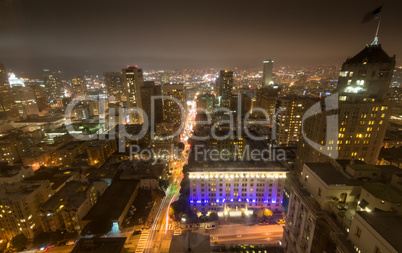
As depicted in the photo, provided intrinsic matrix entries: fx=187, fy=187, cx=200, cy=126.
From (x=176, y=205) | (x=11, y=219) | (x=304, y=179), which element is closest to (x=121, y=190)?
(x=176, y=205)

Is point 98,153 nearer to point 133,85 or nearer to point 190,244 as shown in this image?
point 133,85

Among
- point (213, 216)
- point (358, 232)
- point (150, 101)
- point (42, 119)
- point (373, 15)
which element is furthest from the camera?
point (150, 101)

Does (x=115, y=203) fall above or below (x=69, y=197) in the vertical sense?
below

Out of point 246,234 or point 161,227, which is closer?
point 246,234

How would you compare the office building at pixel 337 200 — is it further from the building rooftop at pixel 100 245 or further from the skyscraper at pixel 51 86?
the skyscraper at pixel 51 86

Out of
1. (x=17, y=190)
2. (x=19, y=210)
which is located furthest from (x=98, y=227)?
(x=17, y=190)

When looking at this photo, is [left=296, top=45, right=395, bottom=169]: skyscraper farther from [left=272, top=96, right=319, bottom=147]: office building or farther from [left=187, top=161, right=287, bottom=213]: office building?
[left=272, top=96, right=319, bottom=147]: office building

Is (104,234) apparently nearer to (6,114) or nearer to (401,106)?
(6,114)
